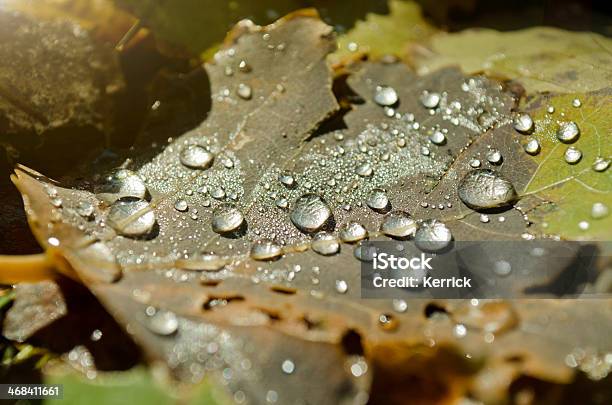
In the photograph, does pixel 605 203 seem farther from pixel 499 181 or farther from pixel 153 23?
pixel 153 23

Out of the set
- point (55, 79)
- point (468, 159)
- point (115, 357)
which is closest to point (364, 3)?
point (468, 159)

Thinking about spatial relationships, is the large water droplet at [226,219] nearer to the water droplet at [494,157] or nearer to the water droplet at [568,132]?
the water droplet at [494,157]

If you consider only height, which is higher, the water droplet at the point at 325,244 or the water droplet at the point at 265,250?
the water droplet at the point at 265,250

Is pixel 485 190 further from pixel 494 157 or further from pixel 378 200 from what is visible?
pixel 378 200

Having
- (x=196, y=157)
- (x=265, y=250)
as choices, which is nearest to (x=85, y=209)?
(x=196, y=157)

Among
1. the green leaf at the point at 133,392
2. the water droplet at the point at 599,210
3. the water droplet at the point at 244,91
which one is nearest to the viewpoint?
the green leaf at the point at 133,392

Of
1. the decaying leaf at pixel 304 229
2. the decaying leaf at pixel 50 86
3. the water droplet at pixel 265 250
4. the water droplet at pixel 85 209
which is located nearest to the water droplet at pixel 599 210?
the decaying leaf at pixel 304 229

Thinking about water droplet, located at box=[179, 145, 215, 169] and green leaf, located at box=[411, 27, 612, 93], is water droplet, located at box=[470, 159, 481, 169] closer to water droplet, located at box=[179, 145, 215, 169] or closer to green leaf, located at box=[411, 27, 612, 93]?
green leaf, located at box=[411, 27, 612, 93]
